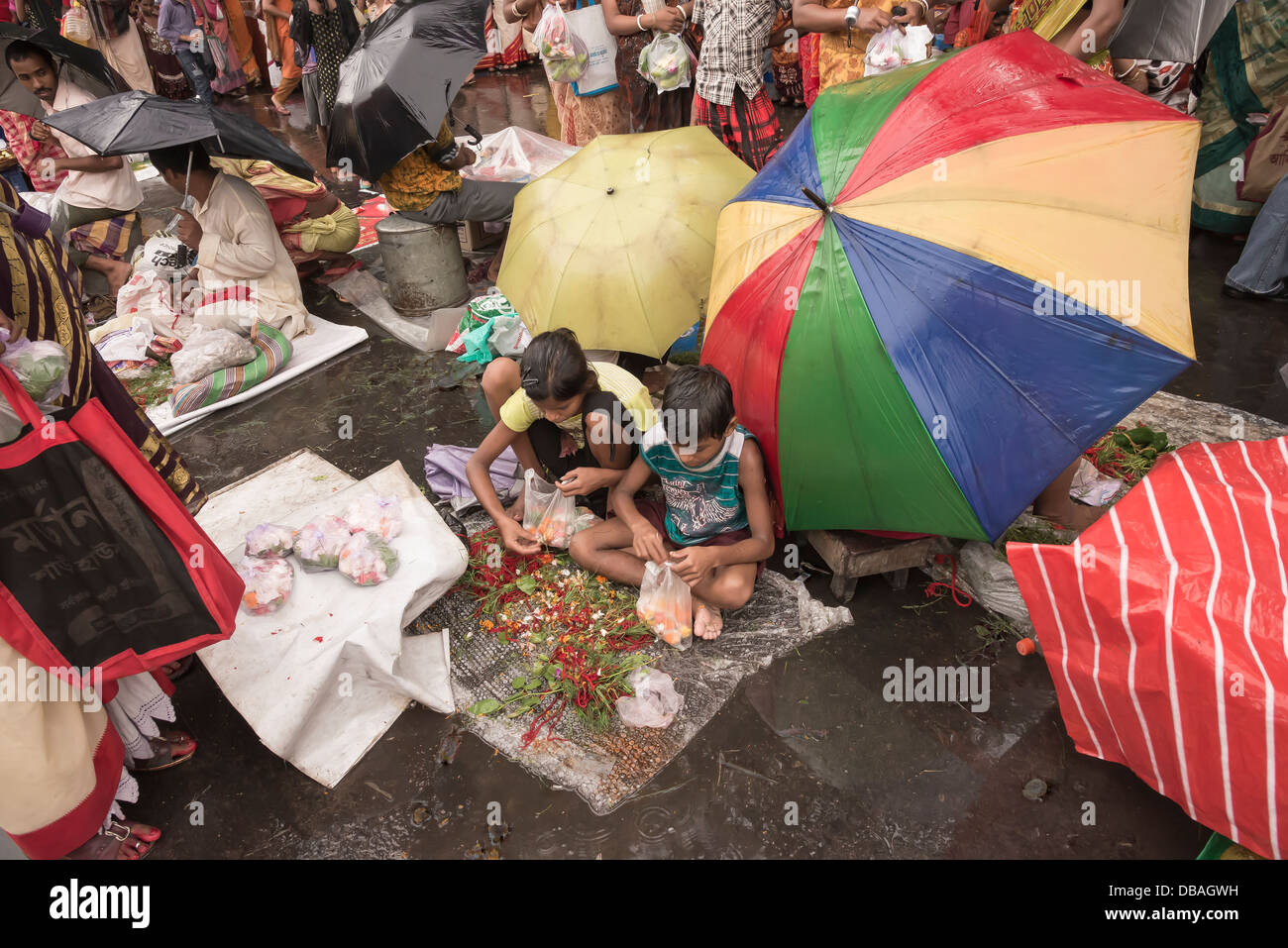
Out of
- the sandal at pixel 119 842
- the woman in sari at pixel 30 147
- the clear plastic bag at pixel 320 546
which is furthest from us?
the woman in sari at pixel 30 147

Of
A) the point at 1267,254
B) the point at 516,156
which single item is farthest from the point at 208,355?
the point at 1267,254

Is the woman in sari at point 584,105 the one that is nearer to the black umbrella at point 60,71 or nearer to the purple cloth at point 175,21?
the black umbrella at point 60,71

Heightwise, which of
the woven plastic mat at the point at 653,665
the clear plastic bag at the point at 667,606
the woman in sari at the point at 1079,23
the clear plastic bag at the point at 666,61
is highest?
the woman in sari at the point at 1079,23

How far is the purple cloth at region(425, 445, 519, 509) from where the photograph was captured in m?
3.80

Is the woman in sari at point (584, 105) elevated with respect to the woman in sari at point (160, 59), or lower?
elevated

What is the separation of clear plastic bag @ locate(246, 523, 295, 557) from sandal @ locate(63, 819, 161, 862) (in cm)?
101

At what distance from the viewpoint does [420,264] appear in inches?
212

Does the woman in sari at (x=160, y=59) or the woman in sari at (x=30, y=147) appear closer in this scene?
the woman in sari at (x=30, y=147)

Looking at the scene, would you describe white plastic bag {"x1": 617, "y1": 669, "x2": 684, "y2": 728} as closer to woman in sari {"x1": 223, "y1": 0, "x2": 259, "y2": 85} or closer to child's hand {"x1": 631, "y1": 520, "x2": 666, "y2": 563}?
child's hand {"x1": 631, "y1": 520, "x2": 666, "y2": 563}

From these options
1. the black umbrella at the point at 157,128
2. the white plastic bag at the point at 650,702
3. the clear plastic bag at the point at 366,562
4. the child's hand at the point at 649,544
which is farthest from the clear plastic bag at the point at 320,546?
the black umbrella at the point at 157,128

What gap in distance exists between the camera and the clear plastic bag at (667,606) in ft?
9.80

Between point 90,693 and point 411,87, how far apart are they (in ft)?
11.9

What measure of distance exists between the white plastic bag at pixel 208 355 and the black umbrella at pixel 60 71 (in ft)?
6.70

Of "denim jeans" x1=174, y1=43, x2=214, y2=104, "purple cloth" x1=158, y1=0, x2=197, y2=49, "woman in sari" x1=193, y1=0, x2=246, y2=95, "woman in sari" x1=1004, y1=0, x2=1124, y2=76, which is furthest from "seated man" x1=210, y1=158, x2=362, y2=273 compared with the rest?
"woman in sari" x1=193, y1=0, x2=246, y2=95
